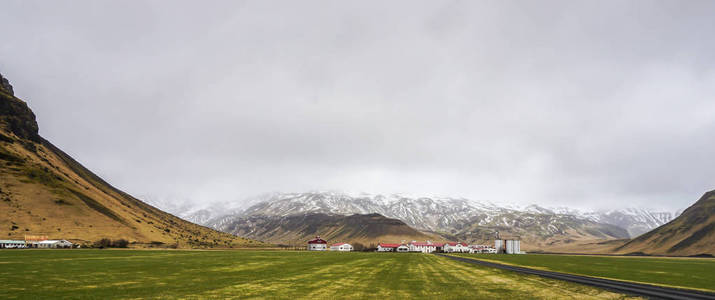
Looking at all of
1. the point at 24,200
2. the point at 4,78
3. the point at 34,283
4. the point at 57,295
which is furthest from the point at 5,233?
the point at 4,78

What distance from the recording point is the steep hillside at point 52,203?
108912mm

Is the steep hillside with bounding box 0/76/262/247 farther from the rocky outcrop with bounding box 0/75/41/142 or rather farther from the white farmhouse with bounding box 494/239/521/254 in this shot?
the white farmhouse with bounding box 494/239/521/254

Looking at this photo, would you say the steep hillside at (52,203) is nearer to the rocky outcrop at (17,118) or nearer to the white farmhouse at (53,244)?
the rocky outcrop at (17,118)

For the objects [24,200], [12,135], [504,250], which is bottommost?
[504,250]

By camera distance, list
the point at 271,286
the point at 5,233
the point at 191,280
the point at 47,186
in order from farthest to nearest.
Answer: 1. the point at 47,186
2. the point at 5,233
3. the point at 191,280
4. the point at 271,286

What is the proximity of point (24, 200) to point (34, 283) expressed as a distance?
122486 mm

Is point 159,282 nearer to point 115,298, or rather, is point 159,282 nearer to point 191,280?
point 191,280

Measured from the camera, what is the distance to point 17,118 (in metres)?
164

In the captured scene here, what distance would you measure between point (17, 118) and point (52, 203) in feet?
249

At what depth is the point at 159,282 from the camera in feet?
92.0

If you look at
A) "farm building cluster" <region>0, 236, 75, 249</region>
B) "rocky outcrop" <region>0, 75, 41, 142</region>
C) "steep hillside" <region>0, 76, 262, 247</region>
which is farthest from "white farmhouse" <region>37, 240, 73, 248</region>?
"rocky outcrop" <region>0, 75, 41, 142</region>

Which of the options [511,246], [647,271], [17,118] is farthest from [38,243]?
[511,246]

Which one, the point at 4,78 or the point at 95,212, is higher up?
the point at 4,78

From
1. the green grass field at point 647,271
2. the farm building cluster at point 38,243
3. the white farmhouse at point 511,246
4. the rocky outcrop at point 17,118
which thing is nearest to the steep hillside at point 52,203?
the rocky outcrop at point 17,118
